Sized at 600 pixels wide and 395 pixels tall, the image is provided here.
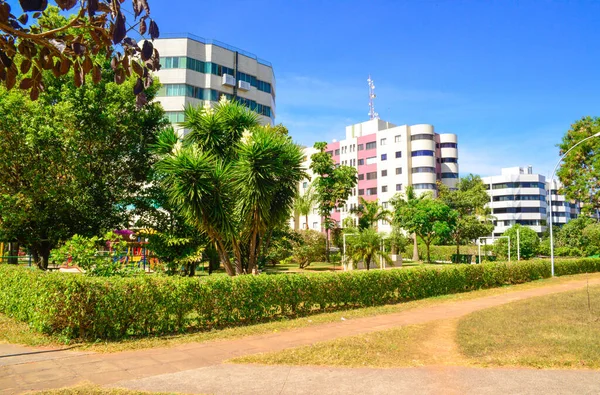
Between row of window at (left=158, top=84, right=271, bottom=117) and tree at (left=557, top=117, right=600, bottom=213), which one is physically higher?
row of window at (left=158, top=84, right=271, bottom=117)

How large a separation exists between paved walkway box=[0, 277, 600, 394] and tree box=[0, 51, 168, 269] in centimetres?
929

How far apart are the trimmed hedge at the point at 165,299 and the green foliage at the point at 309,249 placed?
20367mm

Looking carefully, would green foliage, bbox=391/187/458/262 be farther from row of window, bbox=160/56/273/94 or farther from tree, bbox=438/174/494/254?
row of window, bbox=160/56/273/94

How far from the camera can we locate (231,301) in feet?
35.0

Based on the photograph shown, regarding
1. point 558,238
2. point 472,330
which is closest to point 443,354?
point 472,330

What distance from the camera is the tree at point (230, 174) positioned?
519 inches

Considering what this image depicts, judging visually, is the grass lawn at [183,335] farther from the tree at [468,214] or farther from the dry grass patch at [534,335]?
the tree at [468,214]

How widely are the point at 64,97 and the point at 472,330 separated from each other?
15267mm

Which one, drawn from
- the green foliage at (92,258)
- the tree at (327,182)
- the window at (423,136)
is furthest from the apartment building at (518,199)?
the green foliage at (92,258)

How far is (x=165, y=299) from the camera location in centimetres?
959

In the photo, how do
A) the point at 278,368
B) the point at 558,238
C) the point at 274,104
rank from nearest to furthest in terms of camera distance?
the point at 278,368, the point at 558,238, the point at 274,104

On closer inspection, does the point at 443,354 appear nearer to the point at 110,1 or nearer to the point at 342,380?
the point at 342,380

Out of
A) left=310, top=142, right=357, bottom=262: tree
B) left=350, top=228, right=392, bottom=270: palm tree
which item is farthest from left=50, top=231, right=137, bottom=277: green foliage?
left=310, top=142, right=357, bottom=262: tree

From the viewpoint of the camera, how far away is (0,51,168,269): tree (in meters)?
15.9
